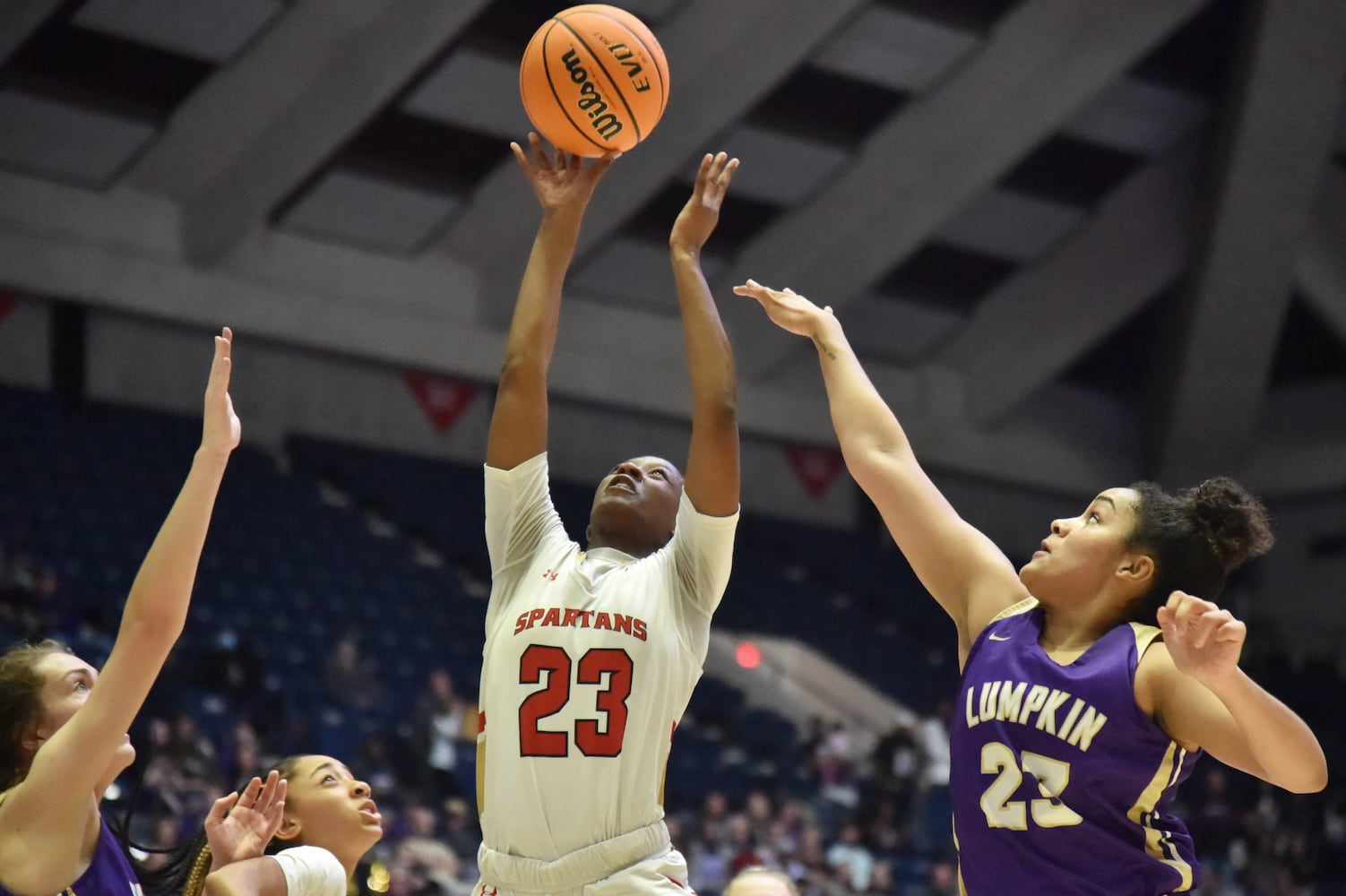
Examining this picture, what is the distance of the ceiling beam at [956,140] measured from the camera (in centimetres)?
1588

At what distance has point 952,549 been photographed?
3.35 metres

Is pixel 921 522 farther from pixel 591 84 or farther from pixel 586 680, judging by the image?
pixel 591 84

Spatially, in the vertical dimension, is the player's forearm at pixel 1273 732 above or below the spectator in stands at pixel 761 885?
above

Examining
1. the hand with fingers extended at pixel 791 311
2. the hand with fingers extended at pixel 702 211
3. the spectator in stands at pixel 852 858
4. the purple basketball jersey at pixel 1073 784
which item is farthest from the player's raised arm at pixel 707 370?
the spectator in stands at pixel 852 858

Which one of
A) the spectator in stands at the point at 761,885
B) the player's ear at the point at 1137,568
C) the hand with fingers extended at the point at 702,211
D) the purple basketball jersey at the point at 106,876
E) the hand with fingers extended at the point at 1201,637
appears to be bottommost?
the spectator in stands at the point at 761,885

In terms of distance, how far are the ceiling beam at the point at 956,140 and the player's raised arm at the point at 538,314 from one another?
12.7m

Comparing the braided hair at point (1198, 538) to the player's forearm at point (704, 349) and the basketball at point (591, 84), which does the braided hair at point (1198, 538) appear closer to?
the player's forearm at point (704, 349)

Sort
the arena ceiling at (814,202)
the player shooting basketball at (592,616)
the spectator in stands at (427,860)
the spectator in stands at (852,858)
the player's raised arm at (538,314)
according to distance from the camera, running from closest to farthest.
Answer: the player shooting basketball at (592,616) < the player's raised arm at (538,314) < the spectator in stands at (427,860) < the spectator in stands at (852,858) < the arena ceiling at (814,202)

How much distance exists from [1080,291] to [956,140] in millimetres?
3514

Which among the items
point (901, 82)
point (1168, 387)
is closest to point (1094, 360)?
point (1168, 387)

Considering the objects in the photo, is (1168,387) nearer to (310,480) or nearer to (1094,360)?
(1094,360)

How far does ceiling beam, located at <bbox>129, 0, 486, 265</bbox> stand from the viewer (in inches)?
531

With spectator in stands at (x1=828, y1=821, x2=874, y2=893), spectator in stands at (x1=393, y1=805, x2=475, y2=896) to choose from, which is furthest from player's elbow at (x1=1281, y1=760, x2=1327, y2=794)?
spectator in stands at (x1=828, y1=821, x2=874, y2=893)

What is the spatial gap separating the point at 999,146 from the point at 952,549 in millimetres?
13659
